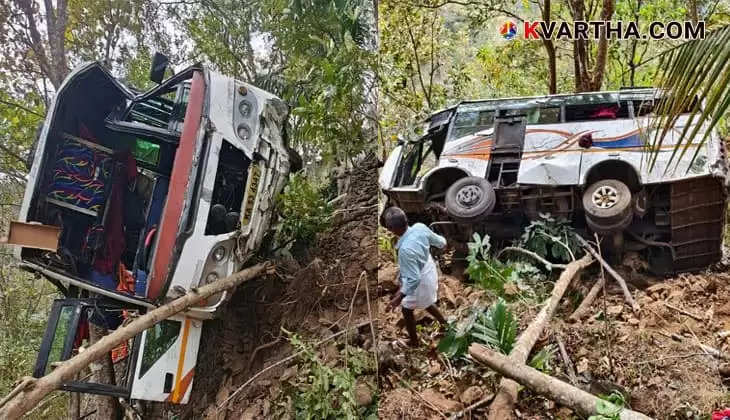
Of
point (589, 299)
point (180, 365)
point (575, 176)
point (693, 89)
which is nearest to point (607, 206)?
point (575, 176)

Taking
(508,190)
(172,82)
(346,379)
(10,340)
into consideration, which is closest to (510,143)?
(508,190)

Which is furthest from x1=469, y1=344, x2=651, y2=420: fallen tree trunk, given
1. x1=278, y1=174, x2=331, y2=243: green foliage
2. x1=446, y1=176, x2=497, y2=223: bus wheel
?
x1=278, y1=174, x2=331, y2=243: green foliage

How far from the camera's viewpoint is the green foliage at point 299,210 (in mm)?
2283

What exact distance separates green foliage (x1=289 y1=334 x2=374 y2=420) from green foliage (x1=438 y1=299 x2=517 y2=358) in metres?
0.39

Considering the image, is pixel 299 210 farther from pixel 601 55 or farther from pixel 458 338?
pixel 601 55

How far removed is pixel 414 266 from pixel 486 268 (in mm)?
269

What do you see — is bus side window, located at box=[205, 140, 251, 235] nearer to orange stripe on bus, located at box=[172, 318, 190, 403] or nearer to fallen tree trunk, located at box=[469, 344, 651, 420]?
orange stripe on bus, located at box=[172, 318, 190, 403]

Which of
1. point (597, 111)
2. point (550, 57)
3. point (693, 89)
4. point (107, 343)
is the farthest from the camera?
point (550, 57)

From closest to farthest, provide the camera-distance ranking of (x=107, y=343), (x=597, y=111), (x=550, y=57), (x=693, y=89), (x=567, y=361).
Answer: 1. (x=693, y=89)
2. (x=107, y=343)
3. (x=567, y=361)
4. (x=597, y=111)
5. (x=550, y=57)

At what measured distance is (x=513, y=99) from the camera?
7.56ft

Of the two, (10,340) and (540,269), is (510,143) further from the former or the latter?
(10,340)

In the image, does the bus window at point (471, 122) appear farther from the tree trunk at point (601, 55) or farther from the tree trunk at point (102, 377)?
the tree trunk at point (102, 377)

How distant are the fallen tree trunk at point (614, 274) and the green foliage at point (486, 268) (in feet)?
0.88

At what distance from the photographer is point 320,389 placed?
215 centimetres
